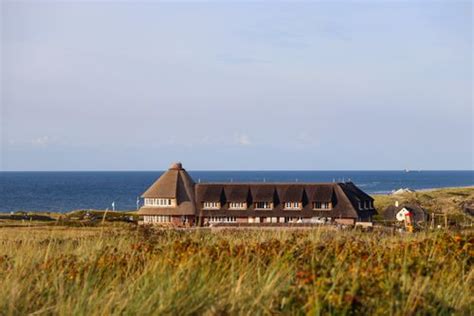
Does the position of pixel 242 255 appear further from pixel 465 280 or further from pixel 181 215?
pixel 181 215

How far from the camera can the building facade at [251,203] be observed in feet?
205

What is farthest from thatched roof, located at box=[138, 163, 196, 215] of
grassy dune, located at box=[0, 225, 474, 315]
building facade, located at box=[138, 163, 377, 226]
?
grassy dune, located at box=[0, 225, 474, 315]

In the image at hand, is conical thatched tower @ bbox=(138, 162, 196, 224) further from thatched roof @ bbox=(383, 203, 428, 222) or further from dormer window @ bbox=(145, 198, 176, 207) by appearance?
thatched roof @ bbox=(383, 203, 428, 222)

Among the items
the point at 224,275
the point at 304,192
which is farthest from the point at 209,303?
the point at 304,192

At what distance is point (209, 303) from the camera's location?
882 cm

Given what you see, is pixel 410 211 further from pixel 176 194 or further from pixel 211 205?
pixel 176 194

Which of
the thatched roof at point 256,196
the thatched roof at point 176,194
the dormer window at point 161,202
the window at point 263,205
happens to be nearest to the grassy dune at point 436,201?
the thatched roof at point 256,196

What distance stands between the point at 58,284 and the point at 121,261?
59.3 inches

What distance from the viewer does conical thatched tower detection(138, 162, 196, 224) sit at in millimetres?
64500

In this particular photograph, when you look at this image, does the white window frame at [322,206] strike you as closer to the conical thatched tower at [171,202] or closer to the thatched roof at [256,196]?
the thatched roof at [256,196]

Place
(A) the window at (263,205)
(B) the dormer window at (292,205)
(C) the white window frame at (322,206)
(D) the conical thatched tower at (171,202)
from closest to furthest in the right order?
(C) the white window frame at (322,206) → (B) the dormer window at (292,205) → (A) the window at (263,205) → (D) the conical thatched tower at (171,202)

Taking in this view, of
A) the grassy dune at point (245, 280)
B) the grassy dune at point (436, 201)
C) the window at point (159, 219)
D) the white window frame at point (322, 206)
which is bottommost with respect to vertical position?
the window at point (159, 219)

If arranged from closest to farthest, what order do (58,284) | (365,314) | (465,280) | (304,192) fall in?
1. (365,314)
2. (58,284)
3. (465,280)
4. (304,192)

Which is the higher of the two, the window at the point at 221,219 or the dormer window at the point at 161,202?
the dormer window at the point at 161,202
